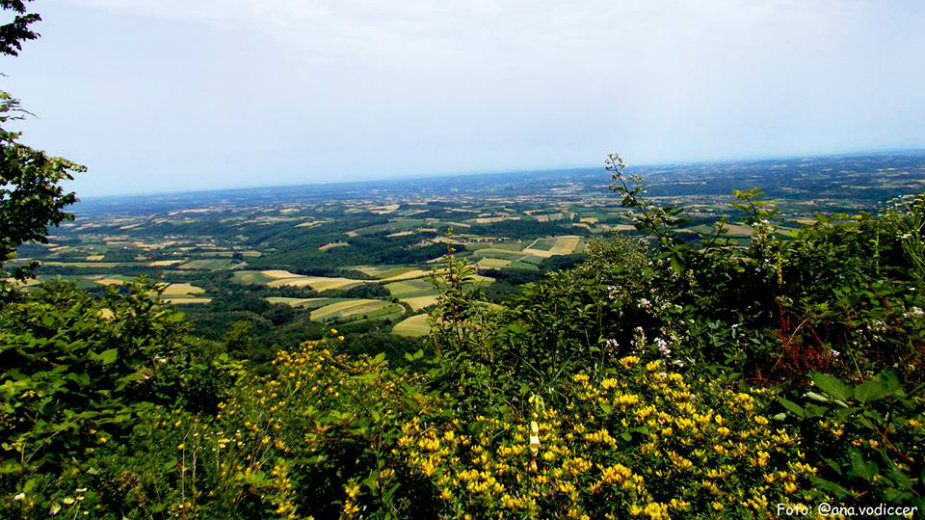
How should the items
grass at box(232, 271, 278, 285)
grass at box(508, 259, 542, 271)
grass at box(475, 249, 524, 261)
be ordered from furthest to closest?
grass at box(232, 271, 278, 285) → grass at box(475, 249, 524, 261) → grass at box(508, 259, 542, 271)

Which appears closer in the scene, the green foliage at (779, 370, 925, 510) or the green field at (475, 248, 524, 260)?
the green foliage at (779, 370, 925, 510)

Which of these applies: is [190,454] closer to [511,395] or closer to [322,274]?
[511,395]

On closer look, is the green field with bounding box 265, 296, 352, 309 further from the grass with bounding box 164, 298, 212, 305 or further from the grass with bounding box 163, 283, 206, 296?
the grass with bounding box 163, 283, 206, 296

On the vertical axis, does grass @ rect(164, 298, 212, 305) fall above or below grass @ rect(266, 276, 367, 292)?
above

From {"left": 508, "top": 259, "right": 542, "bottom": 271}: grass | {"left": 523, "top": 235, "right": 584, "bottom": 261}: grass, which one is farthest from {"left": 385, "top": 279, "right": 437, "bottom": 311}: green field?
{"left": 523, "top": 235, "right": 584, "bottom": 261}: grass

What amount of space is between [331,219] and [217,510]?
637 feet

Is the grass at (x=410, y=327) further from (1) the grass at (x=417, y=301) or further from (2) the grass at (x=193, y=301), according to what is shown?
(2) the grass at (x=193, y=301)

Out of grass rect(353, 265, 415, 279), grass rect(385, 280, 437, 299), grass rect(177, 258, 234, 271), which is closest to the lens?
grass rect(385, 280, 437, 299)

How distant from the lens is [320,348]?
16.5ft

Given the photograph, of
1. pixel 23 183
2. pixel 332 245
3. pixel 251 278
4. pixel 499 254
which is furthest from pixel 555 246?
pixel 23 183

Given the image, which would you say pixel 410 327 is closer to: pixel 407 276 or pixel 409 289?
pixel 409 289

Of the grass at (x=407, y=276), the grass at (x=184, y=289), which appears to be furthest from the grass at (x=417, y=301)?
the grass at (x=184, y=289)

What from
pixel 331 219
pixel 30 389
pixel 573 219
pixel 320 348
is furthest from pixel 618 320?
pixel 331 219

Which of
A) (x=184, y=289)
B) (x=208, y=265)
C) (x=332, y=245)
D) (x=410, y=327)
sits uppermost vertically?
(x=332, y=245)
